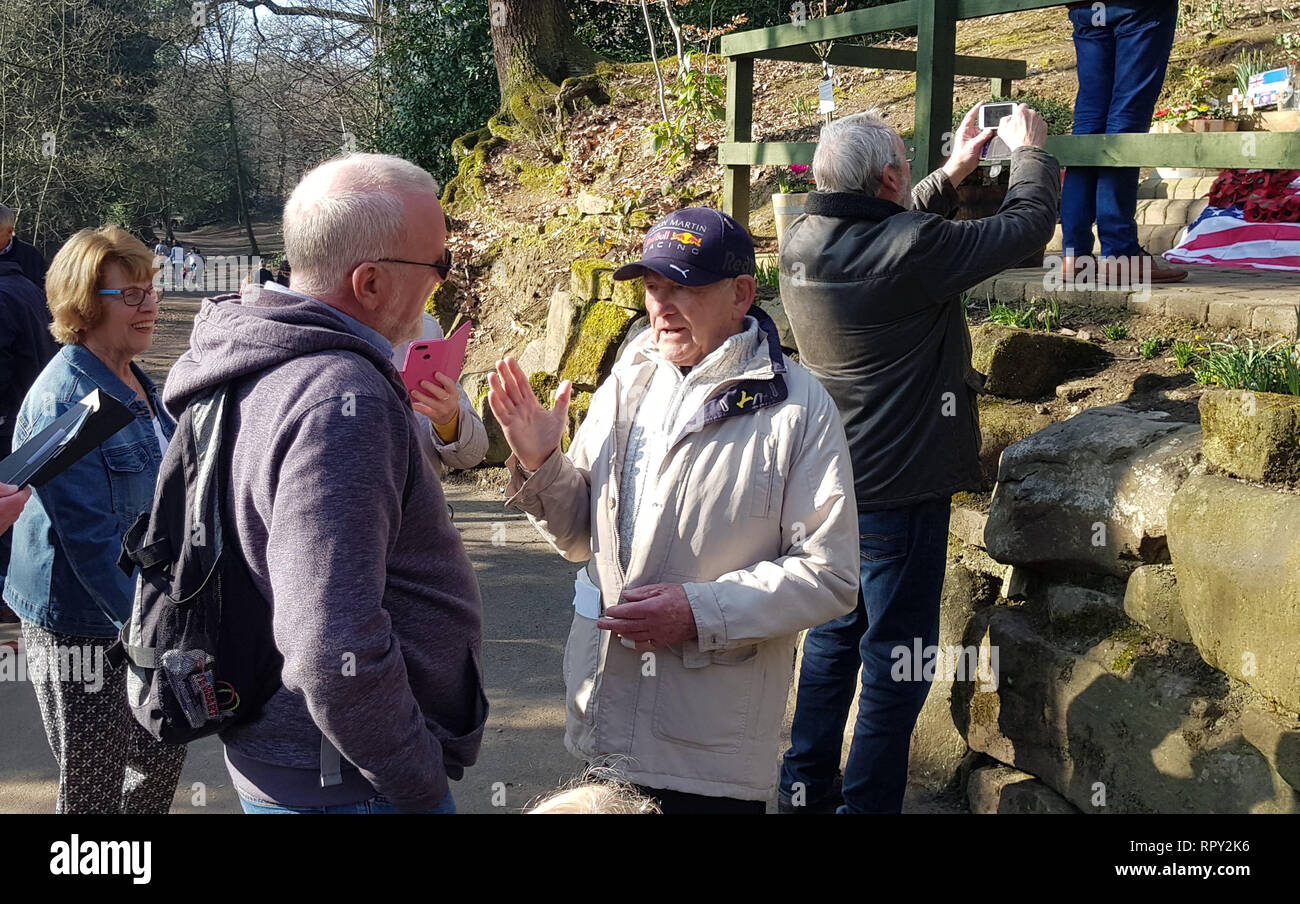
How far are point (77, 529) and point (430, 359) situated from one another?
1282mm

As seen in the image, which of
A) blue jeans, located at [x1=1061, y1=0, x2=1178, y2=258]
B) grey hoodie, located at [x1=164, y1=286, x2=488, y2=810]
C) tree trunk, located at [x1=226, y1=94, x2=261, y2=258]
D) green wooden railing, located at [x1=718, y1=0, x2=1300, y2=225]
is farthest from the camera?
tree trunk, located at [x1=226, y1=94, x2=261, y2=258]

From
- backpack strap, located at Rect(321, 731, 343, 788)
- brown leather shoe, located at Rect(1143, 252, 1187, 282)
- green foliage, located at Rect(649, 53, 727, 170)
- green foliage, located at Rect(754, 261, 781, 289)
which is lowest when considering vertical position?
backpack strap, located at Rect(321, 731, 343, 788)

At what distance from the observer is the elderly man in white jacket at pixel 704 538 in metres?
2.65

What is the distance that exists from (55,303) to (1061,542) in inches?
129

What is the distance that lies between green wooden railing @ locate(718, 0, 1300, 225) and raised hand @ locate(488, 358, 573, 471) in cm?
278

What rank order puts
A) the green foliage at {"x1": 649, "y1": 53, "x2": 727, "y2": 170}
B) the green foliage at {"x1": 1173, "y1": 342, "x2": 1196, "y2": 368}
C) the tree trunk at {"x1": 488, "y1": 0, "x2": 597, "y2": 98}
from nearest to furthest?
the green foliage at {"x1": 1173, "y1": 342, "x2": 1196, "y2": 368}, the green foliage at {"x1": 649, "y1": 53, "x2": 727, "y2": 170}, the tree trunk at {"x1": 488, "y1": 0, "x2": 597, "y2": 98}

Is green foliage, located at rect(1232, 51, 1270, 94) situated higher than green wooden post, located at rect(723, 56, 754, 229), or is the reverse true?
green foliage, located at rect(1232, 51, 1270, 94)

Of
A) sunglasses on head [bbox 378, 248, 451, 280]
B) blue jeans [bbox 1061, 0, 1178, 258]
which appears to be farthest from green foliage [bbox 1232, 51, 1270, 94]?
sunglasses on head [bbox 378, 248, 451, 280]

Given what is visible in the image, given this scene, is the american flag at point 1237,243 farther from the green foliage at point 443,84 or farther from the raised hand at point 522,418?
the green foliage at point 443,84

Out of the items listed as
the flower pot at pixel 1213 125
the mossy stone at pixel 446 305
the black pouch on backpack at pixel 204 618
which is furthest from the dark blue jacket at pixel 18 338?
the flower pot at pixel 1213 125

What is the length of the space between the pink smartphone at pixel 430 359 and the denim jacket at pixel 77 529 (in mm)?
1142

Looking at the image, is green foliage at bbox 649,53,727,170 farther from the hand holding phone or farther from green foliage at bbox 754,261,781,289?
the hand holding phone

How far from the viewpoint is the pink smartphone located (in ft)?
8.33

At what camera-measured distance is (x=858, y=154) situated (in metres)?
3.36
